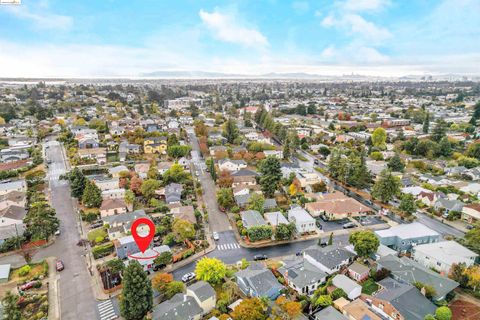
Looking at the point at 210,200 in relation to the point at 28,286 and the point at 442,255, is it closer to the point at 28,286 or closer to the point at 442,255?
the point at 28,286

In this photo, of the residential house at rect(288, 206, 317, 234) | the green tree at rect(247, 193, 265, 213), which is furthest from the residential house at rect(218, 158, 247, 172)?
the residential house at rect(288, 206, 317, 234)

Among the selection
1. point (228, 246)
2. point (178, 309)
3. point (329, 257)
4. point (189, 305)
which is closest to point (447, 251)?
point (329, 257)

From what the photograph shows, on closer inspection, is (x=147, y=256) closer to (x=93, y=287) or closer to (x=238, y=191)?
→ (x=93, y=287)

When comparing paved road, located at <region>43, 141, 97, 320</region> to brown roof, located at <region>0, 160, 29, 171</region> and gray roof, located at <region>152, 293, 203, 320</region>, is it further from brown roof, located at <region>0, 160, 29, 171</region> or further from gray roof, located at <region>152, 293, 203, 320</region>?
brown roof, located at <region>0, 160, 29, 171</region>

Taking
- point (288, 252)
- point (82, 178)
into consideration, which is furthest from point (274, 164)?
point (82, 178)

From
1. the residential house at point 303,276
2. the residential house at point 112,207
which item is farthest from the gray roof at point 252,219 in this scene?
the residential house at point 112,207

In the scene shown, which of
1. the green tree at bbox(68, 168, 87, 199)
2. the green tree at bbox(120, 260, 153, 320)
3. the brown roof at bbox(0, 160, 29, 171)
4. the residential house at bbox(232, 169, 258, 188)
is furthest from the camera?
the brown roof at bbox(0, 160, 29, 171)
